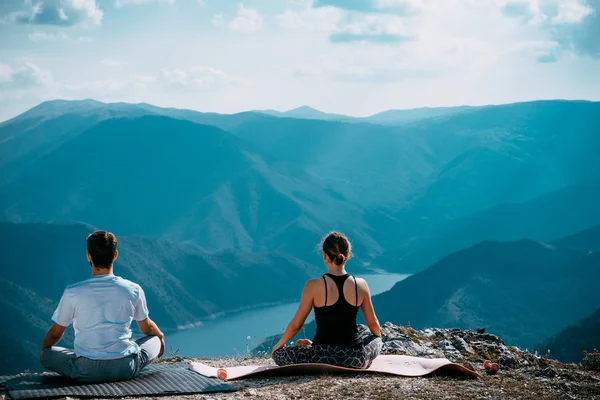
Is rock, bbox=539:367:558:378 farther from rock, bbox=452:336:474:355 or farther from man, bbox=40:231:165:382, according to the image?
man, bbox=40:231:165:382

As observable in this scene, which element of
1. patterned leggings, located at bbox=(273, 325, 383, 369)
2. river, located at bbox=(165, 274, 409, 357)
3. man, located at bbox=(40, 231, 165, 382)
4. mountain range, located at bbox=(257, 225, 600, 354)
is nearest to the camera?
man, located at bbox=(40, 231, 165, 382)

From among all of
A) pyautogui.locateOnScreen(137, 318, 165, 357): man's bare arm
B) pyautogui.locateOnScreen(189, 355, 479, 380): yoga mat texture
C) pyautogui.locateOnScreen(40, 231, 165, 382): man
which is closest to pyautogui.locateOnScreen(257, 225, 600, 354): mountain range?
pyautogui.locateOnScreen(189, 355, 479, 380): yoga mat texture

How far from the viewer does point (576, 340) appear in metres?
62.1

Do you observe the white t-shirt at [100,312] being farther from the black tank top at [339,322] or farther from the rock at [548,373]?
the rock at [548,373]

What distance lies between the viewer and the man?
21.5 ft

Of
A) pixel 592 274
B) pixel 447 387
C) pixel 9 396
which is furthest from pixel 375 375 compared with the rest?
pixel 592 274

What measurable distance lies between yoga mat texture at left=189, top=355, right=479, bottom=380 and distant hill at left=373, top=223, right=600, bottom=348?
93244mm

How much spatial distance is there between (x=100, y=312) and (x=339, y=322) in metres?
2.60

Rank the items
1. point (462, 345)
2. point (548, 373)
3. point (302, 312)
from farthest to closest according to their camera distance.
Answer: point (462, 345) → point (548, 373) → point (302, 312)

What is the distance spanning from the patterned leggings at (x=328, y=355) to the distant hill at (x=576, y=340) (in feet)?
177

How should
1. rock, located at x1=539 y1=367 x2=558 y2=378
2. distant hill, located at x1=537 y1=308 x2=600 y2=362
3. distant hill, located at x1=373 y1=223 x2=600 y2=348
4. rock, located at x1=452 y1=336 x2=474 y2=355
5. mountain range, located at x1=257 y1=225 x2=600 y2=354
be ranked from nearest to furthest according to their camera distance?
rock, located at x1=539 y1=367 x2=558 y2=378
rock, located at x1=452 y1=336 x2=474 y2=355
distant hill, located at x1=537 y1=308 x2=600 y2=362
mountain range, located at x1=257 y1=225 x2=600 y2=354
distant hill, located at x1=373 y1=223 x2=600 y2=348

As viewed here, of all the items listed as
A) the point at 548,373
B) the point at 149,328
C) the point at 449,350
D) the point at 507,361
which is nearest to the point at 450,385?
the point at 548,373

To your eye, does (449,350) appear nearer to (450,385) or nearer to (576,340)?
(450,385)

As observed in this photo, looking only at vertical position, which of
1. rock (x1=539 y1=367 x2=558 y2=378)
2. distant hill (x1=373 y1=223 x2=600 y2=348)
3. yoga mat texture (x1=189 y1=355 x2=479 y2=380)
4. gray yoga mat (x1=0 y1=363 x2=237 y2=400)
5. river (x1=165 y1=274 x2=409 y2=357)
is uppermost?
gray yoga mat (x1=0 y1=363 x2=237 y2=400)
